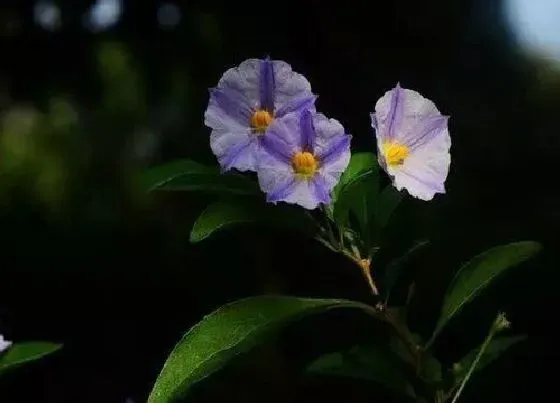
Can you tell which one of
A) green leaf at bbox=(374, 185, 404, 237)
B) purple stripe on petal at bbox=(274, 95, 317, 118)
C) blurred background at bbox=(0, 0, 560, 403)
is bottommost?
blurred background at bbox=(0, 0, 560, 403)

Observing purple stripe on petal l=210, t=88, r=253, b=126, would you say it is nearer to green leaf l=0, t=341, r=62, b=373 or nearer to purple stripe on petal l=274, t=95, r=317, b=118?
purple stripe on petal l=274, t=95, r=317, b=118

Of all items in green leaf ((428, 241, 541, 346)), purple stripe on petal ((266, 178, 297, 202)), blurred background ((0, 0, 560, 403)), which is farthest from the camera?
blurred background ((0, 0, 560, 403))

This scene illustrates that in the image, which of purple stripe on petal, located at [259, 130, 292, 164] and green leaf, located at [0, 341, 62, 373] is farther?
green leaf, located at [0, 341, 62, 373]

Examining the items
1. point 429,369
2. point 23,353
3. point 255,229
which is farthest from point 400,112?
point 255,229

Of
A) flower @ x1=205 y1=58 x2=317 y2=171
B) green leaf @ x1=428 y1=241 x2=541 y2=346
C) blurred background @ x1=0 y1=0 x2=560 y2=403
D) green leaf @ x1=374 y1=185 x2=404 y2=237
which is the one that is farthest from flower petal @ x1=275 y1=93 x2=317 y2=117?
blurred background @ x1=0 y1=0 x2=560 y2=403

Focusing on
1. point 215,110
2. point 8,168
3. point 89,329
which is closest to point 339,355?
point 215,110

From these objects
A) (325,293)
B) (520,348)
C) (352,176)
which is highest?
(352,176)

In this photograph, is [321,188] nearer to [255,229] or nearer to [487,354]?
[487,354]

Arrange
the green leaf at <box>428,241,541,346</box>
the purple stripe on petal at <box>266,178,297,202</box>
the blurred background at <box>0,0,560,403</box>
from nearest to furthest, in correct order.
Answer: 1. the purple stripe on petal at <box>266,178,297,202</box>
2. the green leaf at <box>428,241,541,346</box>
3. the blurred background at <box>0,0,560,403</box>

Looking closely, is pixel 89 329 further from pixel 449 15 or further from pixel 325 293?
pixel 449 15
